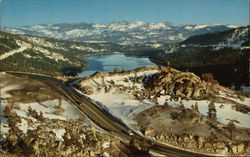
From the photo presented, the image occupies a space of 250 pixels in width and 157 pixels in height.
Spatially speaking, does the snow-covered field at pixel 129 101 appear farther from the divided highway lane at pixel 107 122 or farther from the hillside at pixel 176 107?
the divided highway lane at pixel 107 122

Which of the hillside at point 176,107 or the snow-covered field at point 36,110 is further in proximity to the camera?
the hillside at point 176,107

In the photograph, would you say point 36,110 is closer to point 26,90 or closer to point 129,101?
point 26,90

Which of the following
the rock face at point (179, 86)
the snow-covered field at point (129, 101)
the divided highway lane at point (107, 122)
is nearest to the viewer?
the divided highway lane at point (107, 122)

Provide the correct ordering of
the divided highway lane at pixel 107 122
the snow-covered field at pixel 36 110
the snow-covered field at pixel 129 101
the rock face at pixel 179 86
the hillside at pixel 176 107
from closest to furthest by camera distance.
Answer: the divided highway lane at pixel 107 122
the snow-covered field at pixel 36 110
the hillside at pixel 176 107
the snow-covered field at pixel 129 101
the rock face at pixel 179 86

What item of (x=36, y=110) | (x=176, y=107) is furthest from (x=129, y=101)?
(x=36, y=110)

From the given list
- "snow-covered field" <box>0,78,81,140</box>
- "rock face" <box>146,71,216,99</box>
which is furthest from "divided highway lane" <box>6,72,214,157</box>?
"rock face" <box>146,71,216,99</box>

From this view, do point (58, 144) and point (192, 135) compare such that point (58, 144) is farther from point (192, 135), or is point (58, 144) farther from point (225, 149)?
point (225, 149)

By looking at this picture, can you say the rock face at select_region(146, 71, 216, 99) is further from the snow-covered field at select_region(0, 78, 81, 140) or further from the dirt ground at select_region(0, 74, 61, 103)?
the dirt ground at select_region(0, 74, 61, 103)

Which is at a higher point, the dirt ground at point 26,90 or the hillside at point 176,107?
the dirt ground at point 26,90

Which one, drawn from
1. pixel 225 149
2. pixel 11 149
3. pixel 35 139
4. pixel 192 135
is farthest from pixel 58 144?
pixel 225 149

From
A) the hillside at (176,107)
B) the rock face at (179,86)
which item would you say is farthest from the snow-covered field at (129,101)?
the rock face at (179,86)

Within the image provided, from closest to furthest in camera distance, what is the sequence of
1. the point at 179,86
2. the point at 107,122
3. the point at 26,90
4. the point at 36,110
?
the point at 107,122 < the point at 36,110 < the point at 26,90 < the point at 179,86
